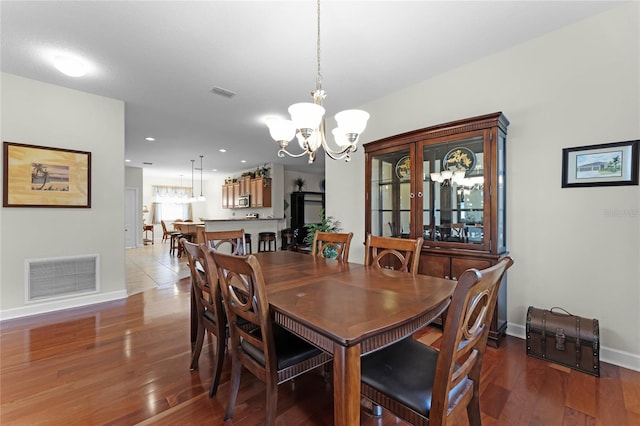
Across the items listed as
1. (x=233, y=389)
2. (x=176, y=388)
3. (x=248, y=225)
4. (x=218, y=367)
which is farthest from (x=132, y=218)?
(x=233, y=389)

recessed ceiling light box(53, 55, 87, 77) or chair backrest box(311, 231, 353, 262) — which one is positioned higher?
recessed ceiling light box(53, 55, 87, 77)

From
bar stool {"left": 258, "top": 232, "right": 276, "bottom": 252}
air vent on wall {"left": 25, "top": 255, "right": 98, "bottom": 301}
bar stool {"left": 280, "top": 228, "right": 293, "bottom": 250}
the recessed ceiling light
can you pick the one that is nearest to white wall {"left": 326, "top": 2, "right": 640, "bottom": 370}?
the recessed ceiling light

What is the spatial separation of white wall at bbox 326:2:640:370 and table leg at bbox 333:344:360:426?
89.1 inches

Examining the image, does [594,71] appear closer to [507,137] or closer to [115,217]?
[507,137]

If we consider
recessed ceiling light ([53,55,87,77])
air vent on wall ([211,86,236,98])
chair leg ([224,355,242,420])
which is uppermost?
air vent on wall ([211,86,236,98])

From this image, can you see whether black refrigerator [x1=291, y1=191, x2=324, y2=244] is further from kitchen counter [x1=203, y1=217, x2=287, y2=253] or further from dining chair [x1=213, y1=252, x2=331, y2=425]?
dining chair [x1=213, y1=252, x2=331, y2=425]

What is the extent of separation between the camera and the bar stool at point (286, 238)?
739 centimetres

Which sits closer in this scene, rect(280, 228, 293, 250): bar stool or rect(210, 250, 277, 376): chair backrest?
rect(210, 250, 277, 376): chair backrest

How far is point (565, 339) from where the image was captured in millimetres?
1963

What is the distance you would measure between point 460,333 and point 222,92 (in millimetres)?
3493

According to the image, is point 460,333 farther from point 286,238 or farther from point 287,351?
point 286,238

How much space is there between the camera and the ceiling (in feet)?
6.54

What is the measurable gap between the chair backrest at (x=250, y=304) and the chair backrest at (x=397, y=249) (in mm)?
1078

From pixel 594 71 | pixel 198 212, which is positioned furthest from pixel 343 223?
pixel 198 212
